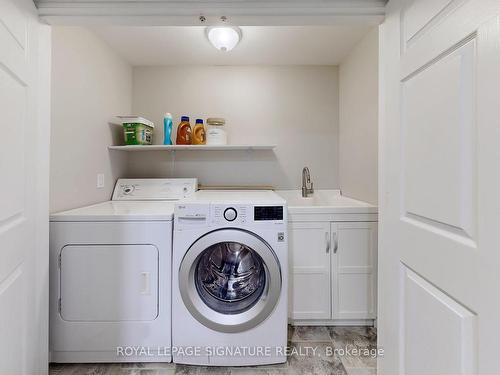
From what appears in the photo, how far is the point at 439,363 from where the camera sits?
761 mm

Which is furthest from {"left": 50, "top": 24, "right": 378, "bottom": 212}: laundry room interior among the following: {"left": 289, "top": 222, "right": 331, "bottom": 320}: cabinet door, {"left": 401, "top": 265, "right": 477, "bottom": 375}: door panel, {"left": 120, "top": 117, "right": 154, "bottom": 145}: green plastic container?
{"left": 401, "top": 265, "right": 477, "bottom": 375}: door panel

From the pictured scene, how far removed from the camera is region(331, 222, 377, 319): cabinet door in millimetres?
1874

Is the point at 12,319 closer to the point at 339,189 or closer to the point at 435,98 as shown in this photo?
the point at 435,98

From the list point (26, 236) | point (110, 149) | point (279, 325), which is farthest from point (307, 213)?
point (110, 149)

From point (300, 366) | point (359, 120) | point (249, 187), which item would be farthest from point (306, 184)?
point (300, 366)

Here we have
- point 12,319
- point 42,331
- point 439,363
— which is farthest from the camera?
point 42,331

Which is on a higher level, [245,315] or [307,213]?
[307,213]

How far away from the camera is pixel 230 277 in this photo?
165 centimetres

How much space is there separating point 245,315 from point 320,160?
5.50 feet

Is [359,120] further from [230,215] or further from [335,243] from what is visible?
[230,215]

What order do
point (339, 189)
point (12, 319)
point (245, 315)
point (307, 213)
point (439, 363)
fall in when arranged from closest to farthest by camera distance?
point (439, 363)
point (12, 319)
point (245, 315)
point (307, 213)
point (339, 189)

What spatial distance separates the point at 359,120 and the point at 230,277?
163 cm

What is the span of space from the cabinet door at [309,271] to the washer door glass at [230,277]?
0.41 m

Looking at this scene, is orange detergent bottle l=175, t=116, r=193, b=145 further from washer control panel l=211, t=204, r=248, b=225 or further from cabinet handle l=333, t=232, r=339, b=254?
cabinet handle l=333, t=232, r=339, b=254
